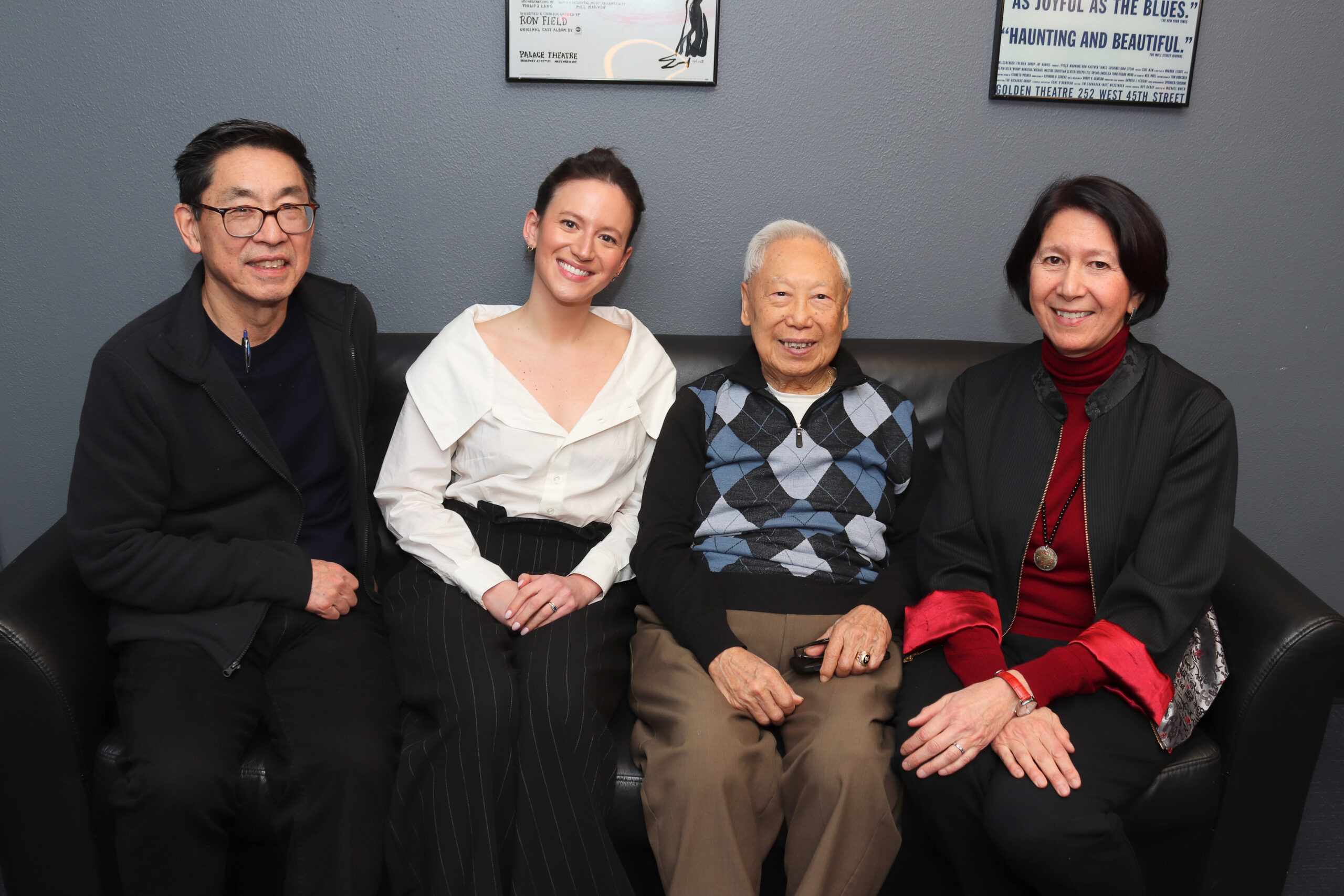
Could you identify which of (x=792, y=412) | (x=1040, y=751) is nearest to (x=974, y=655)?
(x=1040, y=751)

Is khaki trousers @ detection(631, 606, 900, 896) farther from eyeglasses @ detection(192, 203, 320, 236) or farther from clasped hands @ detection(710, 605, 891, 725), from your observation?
eyeglasses @ detection(192, 203, 320, 236)

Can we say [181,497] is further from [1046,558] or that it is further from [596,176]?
[1046,558]

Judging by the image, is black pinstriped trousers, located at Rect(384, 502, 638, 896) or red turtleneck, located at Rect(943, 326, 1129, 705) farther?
red turtleneck, located at Rect(943, 326, 1129, 705)

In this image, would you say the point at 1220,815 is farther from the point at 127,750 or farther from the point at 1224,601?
the point at 127,750

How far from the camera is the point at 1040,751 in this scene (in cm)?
155

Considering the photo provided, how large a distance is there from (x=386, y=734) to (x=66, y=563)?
0.69 meters

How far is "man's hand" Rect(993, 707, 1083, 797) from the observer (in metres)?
1.53

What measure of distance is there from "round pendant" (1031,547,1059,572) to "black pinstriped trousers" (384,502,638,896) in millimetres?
811

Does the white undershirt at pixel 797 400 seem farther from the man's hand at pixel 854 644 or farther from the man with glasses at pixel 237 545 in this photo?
the man with glasses at pixel 237 545

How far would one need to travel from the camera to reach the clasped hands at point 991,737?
155 cm

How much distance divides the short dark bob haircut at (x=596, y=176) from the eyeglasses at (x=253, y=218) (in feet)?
1.62

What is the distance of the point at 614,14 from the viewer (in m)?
2.20

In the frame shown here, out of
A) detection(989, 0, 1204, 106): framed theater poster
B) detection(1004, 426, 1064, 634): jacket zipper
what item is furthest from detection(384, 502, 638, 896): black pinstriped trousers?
detection(989, 0, 1204, 106): framed theater poster

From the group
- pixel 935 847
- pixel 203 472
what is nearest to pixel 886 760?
pixel 935 847
